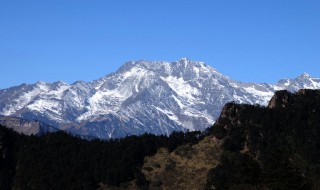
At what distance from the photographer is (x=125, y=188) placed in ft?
652

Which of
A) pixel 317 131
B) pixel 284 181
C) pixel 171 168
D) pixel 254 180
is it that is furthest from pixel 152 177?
pixel 284 181

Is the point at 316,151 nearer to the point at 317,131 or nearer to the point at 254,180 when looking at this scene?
the point at 317,131

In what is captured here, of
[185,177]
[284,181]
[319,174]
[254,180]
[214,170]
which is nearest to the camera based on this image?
[284,181]

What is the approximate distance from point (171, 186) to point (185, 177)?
5549 millimetres

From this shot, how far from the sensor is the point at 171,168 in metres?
196

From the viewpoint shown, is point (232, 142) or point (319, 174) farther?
point (232, 142)

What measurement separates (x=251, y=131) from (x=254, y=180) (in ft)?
211

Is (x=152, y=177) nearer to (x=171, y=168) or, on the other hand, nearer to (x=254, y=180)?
(x=171, y=168)

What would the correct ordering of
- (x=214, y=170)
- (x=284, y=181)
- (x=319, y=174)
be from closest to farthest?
(x=284, y=181) → (x=319, y=174) → (x=214, y=170)

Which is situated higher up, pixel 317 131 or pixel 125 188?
pixel 317 131

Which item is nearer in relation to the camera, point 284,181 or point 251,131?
point 284,181

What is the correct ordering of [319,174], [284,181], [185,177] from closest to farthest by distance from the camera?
[284,181] → [319,174] → [185,177]

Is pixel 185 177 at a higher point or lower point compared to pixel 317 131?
lower

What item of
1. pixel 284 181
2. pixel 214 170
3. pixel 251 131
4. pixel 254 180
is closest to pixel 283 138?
pixel 251 131
